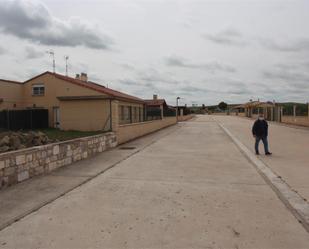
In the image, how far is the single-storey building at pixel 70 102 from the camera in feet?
62.5

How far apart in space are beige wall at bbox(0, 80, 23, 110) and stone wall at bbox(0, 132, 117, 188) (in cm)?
1223

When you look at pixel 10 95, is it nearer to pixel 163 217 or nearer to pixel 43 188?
pixel 43 188

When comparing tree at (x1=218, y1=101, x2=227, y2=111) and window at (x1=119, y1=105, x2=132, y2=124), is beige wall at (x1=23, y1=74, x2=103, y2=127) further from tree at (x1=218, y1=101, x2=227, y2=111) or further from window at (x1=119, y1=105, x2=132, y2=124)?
tree at (x1=218, y1=101, x2=227, y2=111)

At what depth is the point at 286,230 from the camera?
489 cm

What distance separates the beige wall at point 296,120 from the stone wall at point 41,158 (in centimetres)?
2729

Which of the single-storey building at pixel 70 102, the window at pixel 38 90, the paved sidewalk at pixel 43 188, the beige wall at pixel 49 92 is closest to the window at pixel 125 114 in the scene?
the single-storey building at pixel 70 102

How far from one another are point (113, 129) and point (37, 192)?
996cm

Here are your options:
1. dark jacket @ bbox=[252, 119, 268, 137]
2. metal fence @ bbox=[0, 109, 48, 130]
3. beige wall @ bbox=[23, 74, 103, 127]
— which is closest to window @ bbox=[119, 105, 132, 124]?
beige wall @ bbox=[23, 74, 103, 127]

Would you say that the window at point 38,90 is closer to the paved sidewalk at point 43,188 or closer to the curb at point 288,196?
the paved sidewalk at point 43,188

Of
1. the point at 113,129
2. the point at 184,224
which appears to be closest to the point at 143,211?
the point at 184,224

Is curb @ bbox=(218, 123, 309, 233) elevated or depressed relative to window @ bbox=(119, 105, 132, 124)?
depressed

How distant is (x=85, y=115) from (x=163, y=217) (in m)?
14.9

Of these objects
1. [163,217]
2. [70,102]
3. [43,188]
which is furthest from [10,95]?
[163,217]

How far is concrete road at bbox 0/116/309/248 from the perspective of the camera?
450cm
